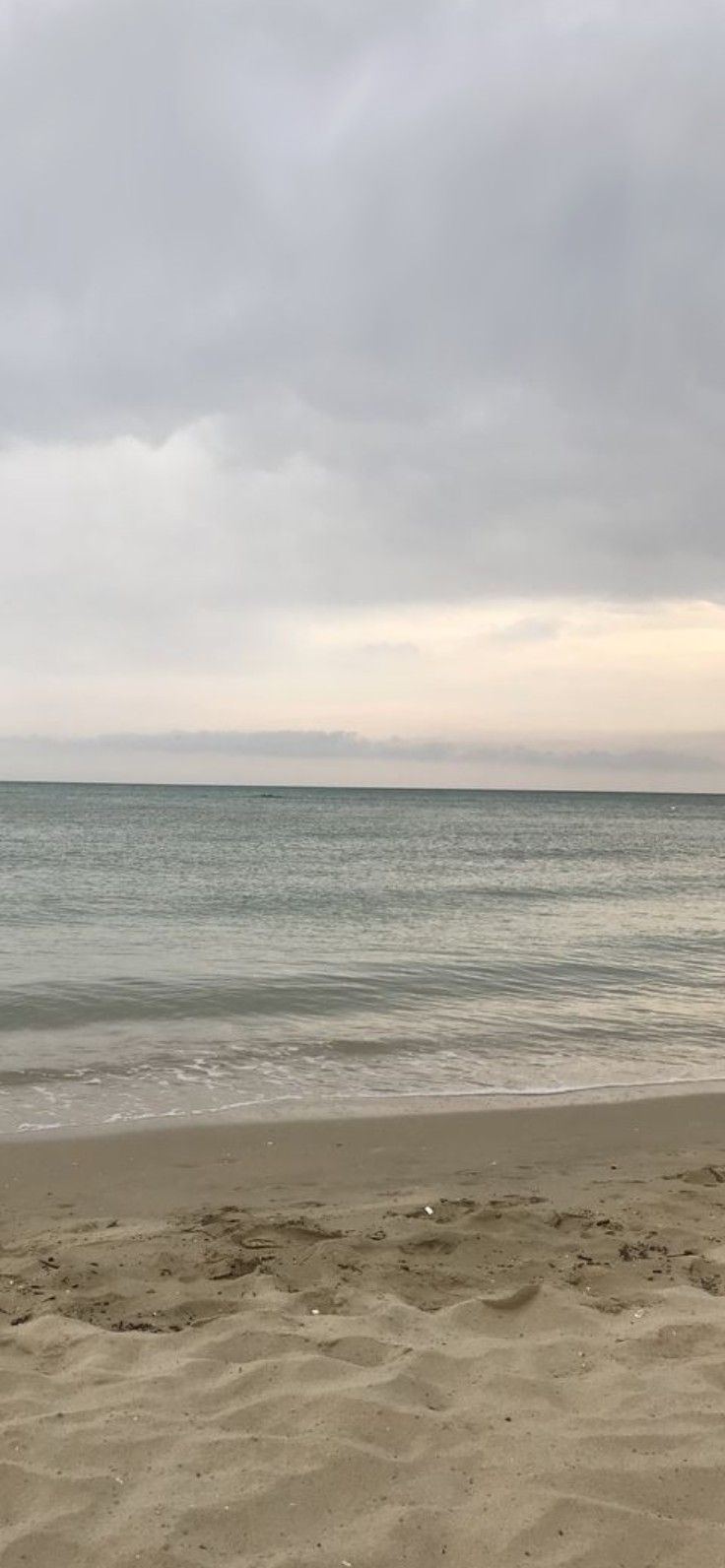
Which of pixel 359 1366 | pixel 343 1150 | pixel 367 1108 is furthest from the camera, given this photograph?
pixel 367 1108

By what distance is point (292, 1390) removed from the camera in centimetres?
383

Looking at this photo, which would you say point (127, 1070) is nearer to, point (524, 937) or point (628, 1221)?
point (628, 1221)

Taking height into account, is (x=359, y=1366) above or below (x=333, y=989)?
above

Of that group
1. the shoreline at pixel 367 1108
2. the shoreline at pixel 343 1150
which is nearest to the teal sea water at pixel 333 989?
the shoreline at pixel 367 1108

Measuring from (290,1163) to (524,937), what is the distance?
12.2 m

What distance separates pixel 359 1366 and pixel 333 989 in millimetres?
9494

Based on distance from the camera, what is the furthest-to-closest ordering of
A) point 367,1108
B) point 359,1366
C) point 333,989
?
point 333,989
point 367,1108
point 359,1366

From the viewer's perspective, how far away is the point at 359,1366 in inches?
159

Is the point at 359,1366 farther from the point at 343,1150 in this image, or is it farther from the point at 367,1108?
the point at 367,1108

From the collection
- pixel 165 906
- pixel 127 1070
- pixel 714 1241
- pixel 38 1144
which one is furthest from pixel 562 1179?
pixel 165 906

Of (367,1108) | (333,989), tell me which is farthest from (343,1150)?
(333,989)

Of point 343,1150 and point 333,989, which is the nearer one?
point 343,1150

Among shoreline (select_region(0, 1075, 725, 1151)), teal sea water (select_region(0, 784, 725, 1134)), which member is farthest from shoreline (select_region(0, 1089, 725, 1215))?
teal sea water (select_region(0, 784, 725, 1134))

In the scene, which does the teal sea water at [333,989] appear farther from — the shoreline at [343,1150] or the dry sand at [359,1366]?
the dry sand at [359,1366]
